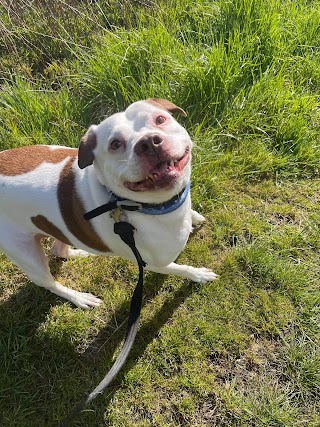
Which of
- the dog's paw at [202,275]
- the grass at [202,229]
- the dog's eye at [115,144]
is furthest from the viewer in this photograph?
the dog's paw at [202,275]

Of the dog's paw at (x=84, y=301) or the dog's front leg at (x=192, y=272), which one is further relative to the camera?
the dog's paw at (x=84, y=301)

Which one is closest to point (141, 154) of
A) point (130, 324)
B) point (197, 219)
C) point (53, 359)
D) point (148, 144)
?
point (148, 144)

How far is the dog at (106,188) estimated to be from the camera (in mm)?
2070

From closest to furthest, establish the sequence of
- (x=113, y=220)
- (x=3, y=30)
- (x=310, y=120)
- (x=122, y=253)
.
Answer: (x=113, y=220), (x=122, y=253), (x=310, y=120), (x=3, y=30)

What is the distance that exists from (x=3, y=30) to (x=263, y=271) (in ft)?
12.4

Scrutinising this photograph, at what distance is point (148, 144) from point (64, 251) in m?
1.79

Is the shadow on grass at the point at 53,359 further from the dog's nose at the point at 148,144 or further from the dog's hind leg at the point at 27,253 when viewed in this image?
the dog's nose at the point at 148,144

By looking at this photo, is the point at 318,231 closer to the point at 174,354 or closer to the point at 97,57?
the point at 174,354

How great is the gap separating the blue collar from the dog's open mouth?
8.0 inches

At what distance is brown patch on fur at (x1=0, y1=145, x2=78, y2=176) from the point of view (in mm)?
2570

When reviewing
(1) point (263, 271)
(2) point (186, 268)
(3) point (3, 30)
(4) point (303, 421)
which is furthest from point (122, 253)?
(3) point (3, 30)

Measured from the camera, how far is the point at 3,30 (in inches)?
176

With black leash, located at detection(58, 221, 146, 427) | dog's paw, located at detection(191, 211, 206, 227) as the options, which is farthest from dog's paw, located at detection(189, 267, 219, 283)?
black leash, located at detection(58, 221, 146, 427)

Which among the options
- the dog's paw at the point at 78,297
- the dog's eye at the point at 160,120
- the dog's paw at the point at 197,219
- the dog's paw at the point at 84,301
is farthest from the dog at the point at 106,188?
the dog's paw at the point at 197,219
